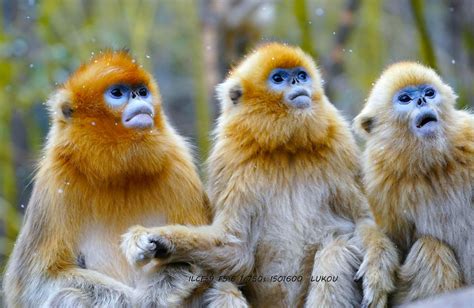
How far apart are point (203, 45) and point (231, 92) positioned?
3.38m

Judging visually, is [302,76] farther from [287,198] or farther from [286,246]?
[286,246]

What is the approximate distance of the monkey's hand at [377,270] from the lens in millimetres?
4660

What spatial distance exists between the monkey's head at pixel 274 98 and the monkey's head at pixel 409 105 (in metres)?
0.31

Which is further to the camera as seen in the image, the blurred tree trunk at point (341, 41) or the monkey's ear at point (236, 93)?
the blurred tree trunk at point (341, 41)

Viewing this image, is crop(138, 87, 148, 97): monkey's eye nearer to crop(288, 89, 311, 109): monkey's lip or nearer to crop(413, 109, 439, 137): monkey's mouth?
crop(288, 89, 311, 109): monkey's lip

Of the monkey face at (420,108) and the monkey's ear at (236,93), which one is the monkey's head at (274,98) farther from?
the monkey face at (420,108)

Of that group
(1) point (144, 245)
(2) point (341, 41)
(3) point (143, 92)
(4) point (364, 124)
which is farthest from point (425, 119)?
(2) point (341, 41)

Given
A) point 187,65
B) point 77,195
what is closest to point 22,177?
point 187,65

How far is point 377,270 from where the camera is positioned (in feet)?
15.3

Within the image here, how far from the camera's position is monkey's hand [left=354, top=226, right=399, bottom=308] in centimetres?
466

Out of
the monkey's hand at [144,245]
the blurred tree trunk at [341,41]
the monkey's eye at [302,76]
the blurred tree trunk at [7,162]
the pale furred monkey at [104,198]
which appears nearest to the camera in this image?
the monkey's hand at [144,245]

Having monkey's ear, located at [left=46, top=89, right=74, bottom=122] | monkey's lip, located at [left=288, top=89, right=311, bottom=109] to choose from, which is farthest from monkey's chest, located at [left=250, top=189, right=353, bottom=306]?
monkey's ear, located at [left=46, top=89, right=74, bottom=122]

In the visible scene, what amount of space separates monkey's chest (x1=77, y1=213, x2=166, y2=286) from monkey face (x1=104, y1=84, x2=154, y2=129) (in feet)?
1.62

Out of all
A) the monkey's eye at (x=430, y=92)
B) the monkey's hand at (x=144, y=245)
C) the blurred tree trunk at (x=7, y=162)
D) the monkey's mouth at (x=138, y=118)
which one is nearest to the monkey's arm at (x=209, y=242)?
the monkey's hand at (x=144, y=245)
